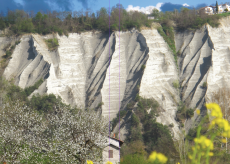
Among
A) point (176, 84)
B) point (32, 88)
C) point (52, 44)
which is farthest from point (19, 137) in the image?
point (52, 44)

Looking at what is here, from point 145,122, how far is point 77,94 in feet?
36.0

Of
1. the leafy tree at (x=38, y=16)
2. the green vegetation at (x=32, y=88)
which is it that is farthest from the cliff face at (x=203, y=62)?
the leafy tree at (x=38, y=16)

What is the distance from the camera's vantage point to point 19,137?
12.6 meters

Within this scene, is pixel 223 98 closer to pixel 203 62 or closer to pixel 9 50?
pixel 203 62

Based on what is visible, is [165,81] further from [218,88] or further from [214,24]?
[214,24]

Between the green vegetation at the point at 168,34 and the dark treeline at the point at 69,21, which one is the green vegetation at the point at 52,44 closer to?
the dark treeline at the point at 69,21

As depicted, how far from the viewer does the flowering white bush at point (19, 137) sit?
39.6 feet

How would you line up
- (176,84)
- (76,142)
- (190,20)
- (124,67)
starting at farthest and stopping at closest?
(190,20)
(124,67)
(176,84)
(76,142)

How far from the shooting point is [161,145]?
22125 mm

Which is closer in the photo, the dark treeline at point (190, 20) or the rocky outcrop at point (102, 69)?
the rocky outcrop at point (102, 69)

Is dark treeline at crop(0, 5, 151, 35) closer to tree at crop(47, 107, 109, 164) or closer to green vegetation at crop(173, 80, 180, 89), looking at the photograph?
green vegetation at crop(173, 80, 180, 89)

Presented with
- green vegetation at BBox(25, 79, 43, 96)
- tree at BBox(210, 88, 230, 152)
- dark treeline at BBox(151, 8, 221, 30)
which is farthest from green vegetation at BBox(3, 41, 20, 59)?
tree at BBox(210, 88, 230, 152)

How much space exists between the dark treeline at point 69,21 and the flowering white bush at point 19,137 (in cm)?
2641

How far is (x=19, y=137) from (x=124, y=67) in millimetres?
22107
